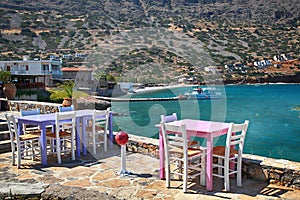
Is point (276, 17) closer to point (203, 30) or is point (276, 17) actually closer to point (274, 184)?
point (203, 30)

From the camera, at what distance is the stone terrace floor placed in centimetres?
391

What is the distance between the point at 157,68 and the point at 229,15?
2199cm

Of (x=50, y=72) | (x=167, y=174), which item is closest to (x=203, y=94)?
(x=50, y=72)

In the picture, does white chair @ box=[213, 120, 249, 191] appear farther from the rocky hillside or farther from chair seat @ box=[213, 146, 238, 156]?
the rocky hillside

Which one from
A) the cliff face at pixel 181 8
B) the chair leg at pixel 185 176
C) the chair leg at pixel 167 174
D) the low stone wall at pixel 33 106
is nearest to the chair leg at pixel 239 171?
the chair leg at pixel 185 176

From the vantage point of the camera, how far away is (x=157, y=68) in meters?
58.2

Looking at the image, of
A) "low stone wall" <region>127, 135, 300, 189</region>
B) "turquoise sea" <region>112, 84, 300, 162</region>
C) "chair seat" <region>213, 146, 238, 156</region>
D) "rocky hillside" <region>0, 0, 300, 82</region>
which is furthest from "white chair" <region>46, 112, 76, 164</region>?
"rocky hillside" <region>0, 0, 300, 82</region>

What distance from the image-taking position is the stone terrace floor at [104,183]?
391 centimetres

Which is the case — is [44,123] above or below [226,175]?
above

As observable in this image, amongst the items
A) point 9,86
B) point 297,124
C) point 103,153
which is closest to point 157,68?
point 297,124

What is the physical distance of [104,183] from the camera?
16.5 feet

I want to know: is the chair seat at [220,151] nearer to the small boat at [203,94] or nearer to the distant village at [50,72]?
the distant village at [50,72]

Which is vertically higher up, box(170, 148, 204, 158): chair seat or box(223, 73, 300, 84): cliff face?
box(170, 148, 204, 158): chair seat

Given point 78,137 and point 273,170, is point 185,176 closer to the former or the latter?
point 273,170
